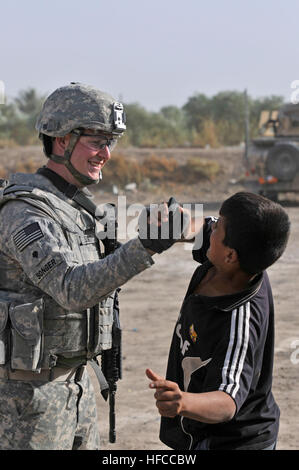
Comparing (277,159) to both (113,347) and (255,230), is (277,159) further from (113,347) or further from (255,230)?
(255,230)

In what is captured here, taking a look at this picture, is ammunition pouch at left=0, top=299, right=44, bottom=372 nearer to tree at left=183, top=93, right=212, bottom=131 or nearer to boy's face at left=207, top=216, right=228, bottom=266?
boy's face at left=207, top=216, right=228, bottom=266

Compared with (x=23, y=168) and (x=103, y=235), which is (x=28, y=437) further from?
(x=23, y=168)

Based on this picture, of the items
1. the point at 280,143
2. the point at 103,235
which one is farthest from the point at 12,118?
the point at 103,235

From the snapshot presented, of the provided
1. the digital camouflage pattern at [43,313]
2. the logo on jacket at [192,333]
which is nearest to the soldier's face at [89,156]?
the digital camouflage pattern at [43,313]

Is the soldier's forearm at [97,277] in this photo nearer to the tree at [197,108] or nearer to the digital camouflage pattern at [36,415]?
the digital camouflage pattern at [36,415]

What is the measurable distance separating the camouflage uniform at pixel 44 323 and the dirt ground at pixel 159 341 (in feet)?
6.65

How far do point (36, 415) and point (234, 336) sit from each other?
1011mm

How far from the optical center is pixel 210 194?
2028 cm

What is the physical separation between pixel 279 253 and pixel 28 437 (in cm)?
123

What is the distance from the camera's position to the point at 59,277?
2.88 m

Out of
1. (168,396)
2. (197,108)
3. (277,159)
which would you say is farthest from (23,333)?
(197,108)

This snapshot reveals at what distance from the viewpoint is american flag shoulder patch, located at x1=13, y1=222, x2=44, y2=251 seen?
2957 millimetres

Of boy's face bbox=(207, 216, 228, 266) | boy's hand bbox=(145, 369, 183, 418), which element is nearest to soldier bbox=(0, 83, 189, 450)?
boy's face bbox=(207, 216, 228, 266)

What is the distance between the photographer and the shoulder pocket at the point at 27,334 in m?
3.05
